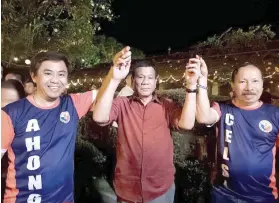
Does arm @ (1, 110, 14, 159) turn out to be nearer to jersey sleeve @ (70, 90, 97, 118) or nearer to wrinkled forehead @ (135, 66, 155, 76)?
jersey sleeve @ (70, 90, 97, 118)

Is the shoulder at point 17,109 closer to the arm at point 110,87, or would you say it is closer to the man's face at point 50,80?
the man's face at point 50,80

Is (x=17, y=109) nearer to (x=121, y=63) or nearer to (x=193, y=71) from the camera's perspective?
(x=121, y=63)

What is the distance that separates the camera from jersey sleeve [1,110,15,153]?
2.89m

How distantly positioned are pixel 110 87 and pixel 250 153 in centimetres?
128

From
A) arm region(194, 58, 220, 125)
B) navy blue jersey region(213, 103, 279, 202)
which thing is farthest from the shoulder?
navy blue jersey region(213, 103, 279, 202)

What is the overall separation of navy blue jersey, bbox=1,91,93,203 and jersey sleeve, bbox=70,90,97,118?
0.23m

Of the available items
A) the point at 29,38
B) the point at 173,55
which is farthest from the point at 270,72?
the point at 29,38

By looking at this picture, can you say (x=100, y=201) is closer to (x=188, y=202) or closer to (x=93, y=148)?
(x=93, y=148)

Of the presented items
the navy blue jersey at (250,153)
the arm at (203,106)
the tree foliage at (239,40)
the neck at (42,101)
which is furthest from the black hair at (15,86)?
the tree foliage at (239,40)

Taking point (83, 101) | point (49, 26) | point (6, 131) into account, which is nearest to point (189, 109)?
point (83, 101)

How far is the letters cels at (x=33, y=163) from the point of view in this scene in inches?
117

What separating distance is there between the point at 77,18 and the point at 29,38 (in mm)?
1632

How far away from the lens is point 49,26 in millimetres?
11055

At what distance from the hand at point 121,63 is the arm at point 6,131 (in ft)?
2.99
